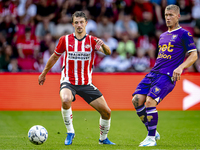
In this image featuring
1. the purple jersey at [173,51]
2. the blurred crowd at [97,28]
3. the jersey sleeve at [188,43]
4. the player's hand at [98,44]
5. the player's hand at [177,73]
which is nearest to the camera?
the player's hand at [177,73]

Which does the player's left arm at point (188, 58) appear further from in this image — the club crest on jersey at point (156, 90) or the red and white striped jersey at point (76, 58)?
the red and white striped jersey at point (76, 58)

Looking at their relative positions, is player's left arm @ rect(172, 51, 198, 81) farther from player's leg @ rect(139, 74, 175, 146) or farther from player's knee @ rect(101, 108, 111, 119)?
player's knee @ rect(101, 108, 111, 119)

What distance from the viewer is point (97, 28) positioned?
1431cm

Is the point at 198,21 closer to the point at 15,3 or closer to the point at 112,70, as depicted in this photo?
the point at 112,70

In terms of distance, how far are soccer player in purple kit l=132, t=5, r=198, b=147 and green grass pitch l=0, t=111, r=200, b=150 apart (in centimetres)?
51

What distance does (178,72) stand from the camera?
531cm

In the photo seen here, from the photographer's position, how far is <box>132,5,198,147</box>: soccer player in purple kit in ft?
18.4

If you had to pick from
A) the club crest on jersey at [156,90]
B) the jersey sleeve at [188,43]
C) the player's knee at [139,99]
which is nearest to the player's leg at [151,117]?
the club crest on jersey at [156,90]

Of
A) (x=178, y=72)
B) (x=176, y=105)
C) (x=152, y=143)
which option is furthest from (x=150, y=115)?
(x=176, y=105)

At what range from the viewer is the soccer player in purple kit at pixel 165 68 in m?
5.61

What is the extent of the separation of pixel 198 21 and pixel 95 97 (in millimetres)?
9737

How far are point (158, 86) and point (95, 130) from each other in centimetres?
269

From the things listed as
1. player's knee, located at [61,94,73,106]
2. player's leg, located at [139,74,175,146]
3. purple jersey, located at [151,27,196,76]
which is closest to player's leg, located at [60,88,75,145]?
player's knee, located at [61,94,73,106]

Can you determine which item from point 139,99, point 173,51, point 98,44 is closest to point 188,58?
point 173,51
